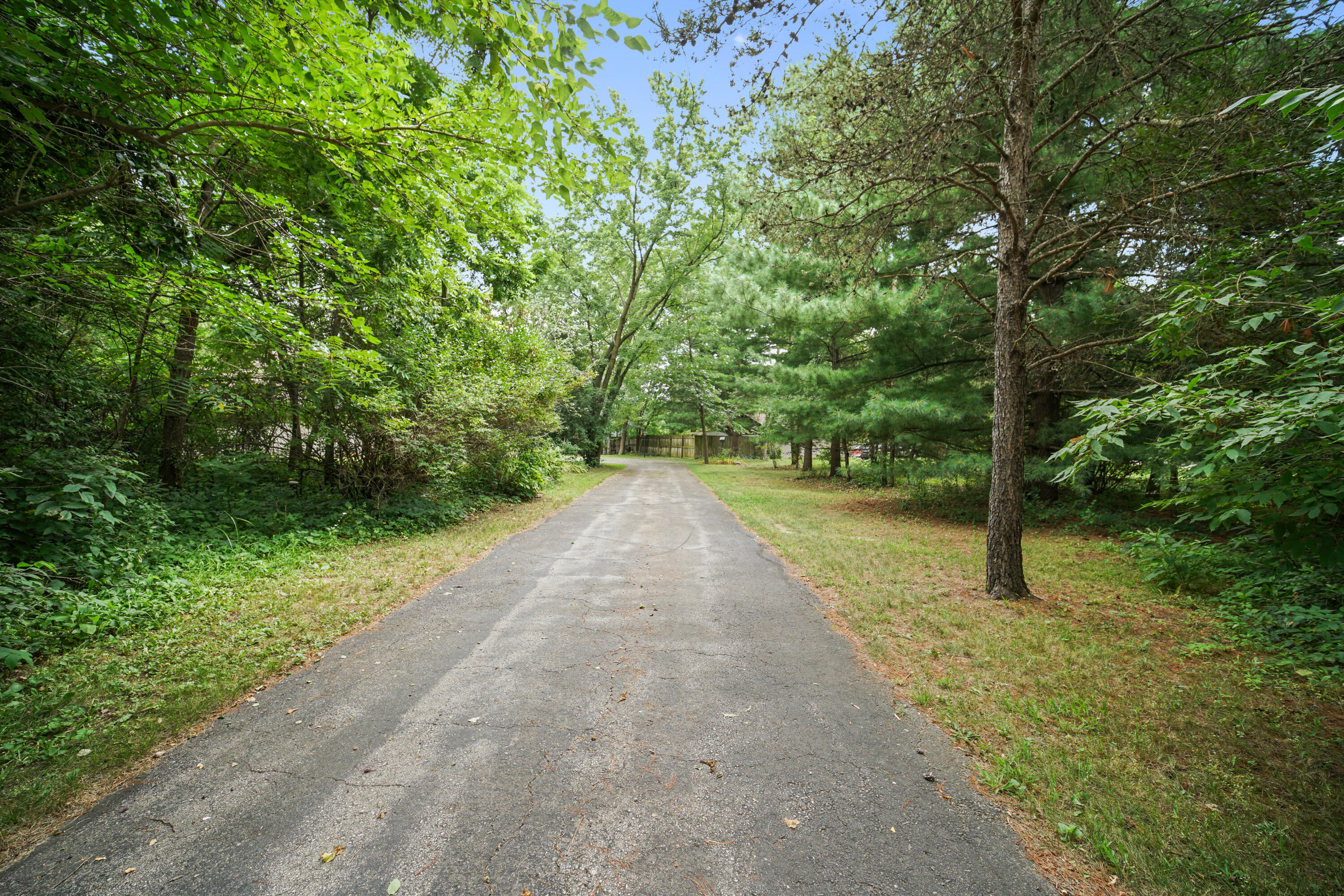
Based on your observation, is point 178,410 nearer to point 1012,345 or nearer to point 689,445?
point 1012,345

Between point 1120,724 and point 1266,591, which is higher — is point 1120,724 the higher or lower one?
the lower one

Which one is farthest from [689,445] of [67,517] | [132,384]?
[67,517]

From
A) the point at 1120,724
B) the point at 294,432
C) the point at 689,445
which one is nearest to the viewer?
the point at 1120,724

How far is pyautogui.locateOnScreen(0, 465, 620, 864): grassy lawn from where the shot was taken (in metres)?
2.28

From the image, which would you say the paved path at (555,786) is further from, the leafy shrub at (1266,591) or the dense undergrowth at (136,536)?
the leafy shrub at (1266,591)

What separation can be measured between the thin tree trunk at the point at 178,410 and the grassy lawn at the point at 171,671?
2.05 m

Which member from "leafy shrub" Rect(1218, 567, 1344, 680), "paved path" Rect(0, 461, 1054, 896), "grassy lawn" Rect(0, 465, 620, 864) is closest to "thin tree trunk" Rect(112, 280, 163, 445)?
"grassy lawn" Rect(0, 465, 620, 864)

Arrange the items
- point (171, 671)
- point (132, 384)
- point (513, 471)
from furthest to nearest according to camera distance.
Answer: point (513, 471), point (132, 384), point (171, 671)

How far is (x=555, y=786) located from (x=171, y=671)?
288cm

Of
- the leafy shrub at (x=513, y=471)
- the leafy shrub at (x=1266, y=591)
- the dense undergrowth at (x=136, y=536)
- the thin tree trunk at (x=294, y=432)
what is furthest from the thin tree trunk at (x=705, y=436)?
the leafy shrub at (x=1266, y=591)

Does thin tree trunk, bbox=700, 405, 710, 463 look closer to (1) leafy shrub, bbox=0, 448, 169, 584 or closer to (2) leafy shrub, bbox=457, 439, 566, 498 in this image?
(2) leafy shrub, bbox=457, 439, 566, 498

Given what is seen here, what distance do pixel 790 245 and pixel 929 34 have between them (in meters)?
2.28

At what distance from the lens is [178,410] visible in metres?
5.79

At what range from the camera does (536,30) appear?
277 cm
